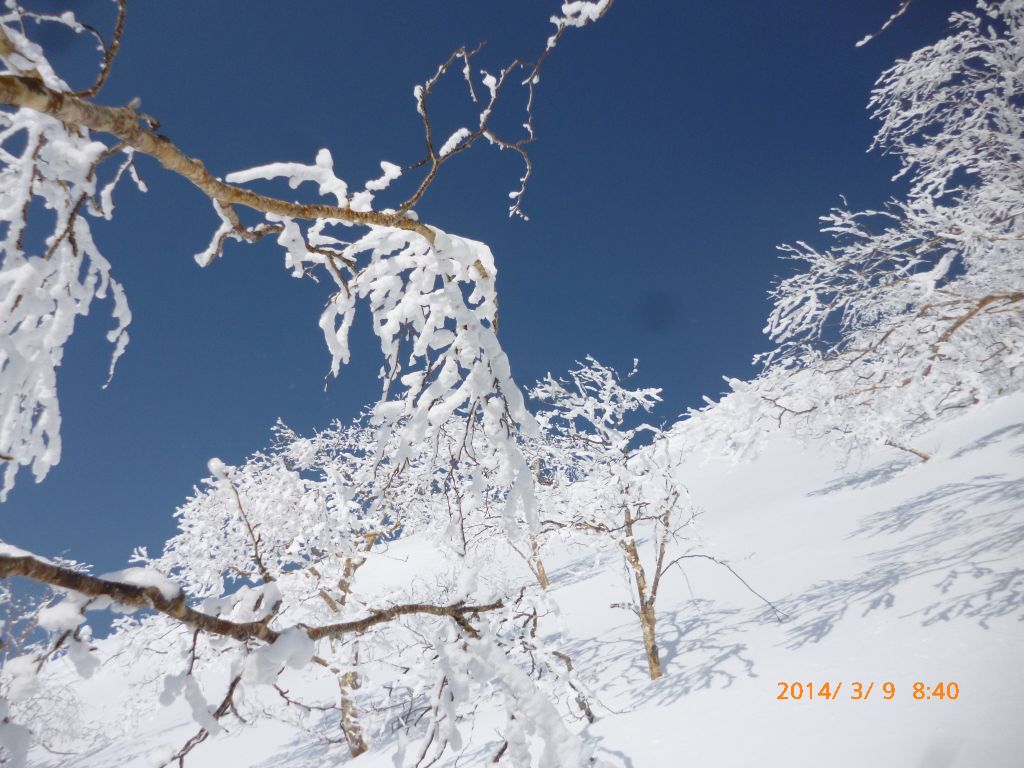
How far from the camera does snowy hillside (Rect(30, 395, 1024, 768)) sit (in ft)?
12.4

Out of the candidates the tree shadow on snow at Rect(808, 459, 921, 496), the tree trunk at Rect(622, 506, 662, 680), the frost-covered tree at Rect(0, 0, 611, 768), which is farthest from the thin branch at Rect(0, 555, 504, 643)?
the tree shadow on snow at Rect(808, 459, 921, 496)

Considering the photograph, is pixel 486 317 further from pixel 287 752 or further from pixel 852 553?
pixel 287 752

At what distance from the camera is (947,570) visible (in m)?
6.03

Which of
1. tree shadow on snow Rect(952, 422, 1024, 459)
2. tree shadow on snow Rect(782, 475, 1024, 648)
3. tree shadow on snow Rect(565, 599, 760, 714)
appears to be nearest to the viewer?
tree shadow on snow Rect(782, 475, 1024, 648)

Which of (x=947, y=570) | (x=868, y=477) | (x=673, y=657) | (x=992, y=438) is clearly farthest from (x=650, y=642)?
(x=992, y=438)

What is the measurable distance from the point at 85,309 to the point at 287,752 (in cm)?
1328
